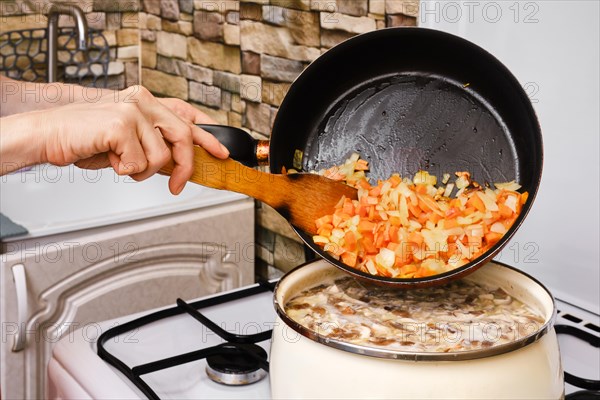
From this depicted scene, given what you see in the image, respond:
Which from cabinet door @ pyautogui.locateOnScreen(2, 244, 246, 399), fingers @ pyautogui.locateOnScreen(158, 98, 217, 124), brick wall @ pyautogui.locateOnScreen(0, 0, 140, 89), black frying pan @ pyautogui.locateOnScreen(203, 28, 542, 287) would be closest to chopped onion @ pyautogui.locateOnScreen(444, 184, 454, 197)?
black frying pan @ pyautogui.locateOnScreen(203, 28, 542, 287)

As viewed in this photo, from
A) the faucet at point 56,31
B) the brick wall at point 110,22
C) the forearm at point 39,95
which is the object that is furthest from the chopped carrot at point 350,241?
the brick wall at point 110,22

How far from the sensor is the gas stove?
860 millimetres

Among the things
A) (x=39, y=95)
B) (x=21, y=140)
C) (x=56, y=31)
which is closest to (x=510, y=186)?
(x=21, y=140)

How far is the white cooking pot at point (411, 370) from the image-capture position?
0.59 metres

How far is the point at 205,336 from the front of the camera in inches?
39.3

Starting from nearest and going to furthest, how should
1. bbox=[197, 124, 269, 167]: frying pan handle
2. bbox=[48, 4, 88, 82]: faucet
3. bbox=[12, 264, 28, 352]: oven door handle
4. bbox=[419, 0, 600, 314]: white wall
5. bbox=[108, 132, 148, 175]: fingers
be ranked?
1. bbox=[108, 132, 148, 175]: fingers
2. bbox=[197, 124, 269, 167]: frying pan handle
3. bbox=[419, 0, 600, 314]: white wall
4. bbox=[12, 264, 28, 352]: oven door handle
5. bbox=[48, 4, 88, 82]: faucet

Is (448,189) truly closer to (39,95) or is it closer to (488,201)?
(488,201)

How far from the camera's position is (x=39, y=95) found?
3.66 feet

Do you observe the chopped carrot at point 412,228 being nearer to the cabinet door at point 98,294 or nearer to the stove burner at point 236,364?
the stove burner at point 236,364

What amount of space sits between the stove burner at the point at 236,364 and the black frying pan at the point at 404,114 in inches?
7.2

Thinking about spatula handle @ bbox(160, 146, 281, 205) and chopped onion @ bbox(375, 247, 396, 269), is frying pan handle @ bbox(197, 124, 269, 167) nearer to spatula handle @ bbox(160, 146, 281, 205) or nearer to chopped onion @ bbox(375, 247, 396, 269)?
spatula handle @ bbox(160, 146, 281, 205)

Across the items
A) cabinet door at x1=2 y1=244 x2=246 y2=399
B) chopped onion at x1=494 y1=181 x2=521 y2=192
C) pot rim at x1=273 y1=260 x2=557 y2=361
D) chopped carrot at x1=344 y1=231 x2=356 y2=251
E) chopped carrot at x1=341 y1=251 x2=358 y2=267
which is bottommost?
cabinet door at x1=2 y1=244 x2=246 y2=399

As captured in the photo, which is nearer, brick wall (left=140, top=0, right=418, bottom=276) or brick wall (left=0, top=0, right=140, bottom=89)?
brick wall (left=140, top=0, right=418, bottom=276)

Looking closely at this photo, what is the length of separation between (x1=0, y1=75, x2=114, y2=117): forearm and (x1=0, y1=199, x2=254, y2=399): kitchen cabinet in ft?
0.81
